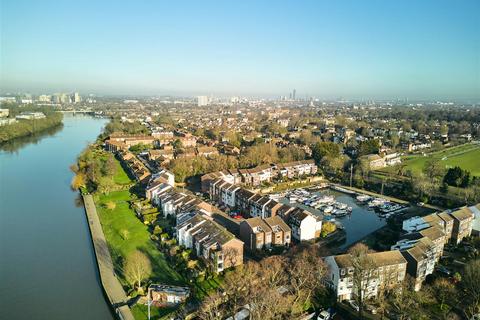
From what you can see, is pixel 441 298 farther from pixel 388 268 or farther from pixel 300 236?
pixel 300 236

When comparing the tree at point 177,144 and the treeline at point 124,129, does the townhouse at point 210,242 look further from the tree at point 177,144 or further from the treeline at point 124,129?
the treeline at point 124,129

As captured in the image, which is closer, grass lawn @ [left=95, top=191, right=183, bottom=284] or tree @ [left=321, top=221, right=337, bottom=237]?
grass lawn @ [left=95, top=191, right=183, bottom=284]

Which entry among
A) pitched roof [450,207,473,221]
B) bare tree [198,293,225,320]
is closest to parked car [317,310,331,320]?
bare tree [198,293,225,320]

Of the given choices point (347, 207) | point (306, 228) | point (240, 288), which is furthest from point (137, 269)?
point (347, 207)

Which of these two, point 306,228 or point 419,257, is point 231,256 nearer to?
point 306,228

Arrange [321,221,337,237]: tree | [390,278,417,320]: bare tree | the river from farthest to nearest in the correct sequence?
[321,221,337,237]: tree < the river < [390,278,417,320]: bare tree

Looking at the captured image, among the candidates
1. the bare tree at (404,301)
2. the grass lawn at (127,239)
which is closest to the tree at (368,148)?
the grass lawn at (127,239)

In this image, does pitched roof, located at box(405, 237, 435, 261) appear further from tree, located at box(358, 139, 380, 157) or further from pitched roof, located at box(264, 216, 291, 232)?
tree, located at box(358, 139, 380, 157)
